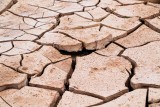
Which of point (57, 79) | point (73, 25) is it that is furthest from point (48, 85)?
point (73, 25)

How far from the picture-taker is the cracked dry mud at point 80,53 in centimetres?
207

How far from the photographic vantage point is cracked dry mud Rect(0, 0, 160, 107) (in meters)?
2.07

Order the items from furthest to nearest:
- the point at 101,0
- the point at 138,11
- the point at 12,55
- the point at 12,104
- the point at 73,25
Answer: the point at 101,0 → the point at 138,11 → the point at 73,25 → the point at 12,55 → the point at 12,104

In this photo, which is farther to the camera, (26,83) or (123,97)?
(26,83)

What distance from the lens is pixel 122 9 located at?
10.7 feet

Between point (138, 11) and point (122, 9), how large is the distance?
0.50 feet

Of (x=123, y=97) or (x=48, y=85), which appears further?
(x=48, y=85)

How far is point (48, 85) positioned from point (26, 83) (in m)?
0.15

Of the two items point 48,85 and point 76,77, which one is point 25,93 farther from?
point 76,77

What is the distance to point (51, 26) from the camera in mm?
2982

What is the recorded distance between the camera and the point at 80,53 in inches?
101

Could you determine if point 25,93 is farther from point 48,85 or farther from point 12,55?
point 12,55

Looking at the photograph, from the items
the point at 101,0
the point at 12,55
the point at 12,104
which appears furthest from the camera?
the point at 101,0

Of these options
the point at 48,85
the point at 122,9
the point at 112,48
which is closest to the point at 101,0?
the point at 122,9
